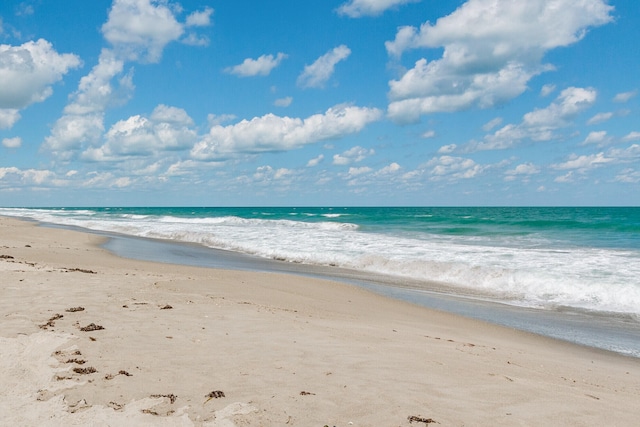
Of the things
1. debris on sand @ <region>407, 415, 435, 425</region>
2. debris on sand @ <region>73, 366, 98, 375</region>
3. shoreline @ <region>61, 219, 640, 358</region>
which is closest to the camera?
debris on sand @ <region>407, 415, 435, 425</region>

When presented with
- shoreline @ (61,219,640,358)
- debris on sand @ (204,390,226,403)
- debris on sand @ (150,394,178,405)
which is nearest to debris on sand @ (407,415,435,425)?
debris on sand @ (204,390,226,403)

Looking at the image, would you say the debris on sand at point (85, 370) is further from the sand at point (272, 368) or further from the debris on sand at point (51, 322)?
the debris on sand at point (51, 322)

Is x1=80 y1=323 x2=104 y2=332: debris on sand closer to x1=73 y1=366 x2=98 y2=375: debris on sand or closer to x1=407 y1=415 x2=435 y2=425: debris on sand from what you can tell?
x1=73 y1=366 x2=98 y2=375: debris on sand

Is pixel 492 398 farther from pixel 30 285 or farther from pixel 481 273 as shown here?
pixel 481 273

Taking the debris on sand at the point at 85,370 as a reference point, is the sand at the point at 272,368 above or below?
below

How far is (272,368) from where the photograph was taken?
5309 mm

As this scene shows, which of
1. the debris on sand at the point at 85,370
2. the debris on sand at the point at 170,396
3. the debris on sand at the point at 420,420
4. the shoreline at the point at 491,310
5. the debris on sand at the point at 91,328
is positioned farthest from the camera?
the shoreline at the point at 491,310

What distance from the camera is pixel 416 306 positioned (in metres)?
11.1

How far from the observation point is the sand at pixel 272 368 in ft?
13.8

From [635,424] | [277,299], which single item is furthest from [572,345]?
[277,299]

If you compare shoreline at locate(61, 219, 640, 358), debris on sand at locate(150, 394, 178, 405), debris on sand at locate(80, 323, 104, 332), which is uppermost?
debris on sand at locate(80, 323, 104, 332)

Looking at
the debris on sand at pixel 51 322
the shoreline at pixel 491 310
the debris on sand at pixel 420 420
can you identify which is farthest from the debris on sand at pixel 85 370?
the shoreline at pixel 491 310

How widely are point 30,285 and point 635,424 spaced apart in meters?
9.97

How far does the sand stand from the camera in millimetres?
4215
